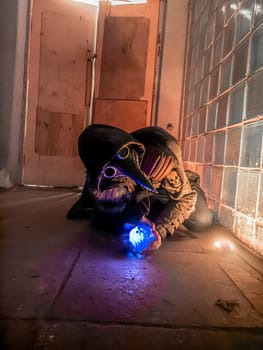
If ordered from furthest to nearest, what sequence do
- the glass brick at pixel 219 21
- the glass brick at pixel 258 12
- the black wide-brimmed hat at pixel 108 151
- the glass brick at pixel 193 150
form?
Result: the glass brick at pixel 193 150
the glass brick at pixel 219 21
the glass brick at pixel 258 12
the black wide-brimmed hat at pixel 108 151

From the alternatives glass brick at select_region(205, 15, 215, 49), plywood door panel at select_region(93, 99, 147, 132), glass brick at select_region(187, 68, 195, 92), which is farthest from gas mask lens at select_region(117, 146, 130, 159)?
plywood door panel at select_region(93, 99, 147, 132)

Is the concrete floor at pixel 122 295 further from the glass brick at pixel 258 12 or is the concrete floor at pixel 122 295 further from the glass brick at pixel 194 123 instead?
the glass brick at pixel 194 123

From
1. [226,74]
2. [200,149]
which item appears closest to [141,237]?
[226,74]

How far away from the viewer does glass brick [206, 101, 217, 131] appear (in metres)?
1.66

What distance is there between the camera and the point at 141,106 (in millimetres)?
2656

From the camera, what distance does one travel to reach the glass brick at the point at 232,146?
50.5 inches

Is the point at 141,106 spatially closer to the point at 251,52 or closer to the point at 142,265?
the point at 251,52

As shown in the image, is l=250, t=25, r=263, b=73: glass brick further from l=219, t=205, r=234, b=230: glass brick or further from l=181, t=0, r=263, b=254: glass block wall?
l=219, t=205, r=234, b=230: glass brick

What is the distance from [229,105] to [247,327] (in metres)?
1.10

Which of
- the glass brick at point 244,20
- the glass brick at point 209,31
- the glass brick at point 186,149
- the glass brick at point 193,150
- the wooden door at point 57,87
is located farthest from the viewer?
the wooden door at point 57,87

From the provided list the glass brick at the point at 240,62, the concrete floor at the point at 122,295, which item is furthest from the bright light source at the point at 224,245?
the glass brick at the point at 240,62

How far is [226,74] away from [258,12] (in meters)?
0.39

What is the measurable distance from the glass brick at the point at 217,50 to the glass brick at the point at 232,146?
525mm

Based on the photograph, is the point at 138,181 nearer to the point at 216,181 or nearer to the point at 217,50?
the point at 216,181
